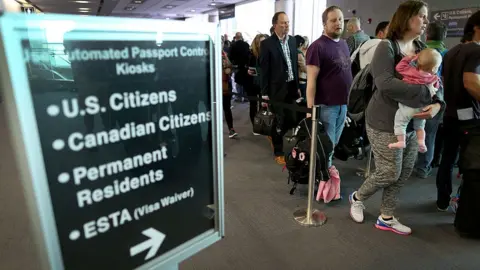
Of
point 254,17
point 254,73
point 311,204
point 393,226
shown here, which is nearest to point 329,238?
point 311,204

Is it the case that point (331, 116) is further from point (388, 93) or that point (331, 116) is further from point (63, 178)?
point (63, 178)

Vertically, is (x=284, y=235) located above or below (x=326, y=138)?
below

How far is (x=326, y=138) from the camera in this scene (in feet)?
8.62

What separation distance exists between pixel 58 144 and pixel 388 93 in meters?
1.87

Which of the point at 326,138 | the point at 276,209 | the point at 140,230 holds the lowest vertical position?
the point at 276,209

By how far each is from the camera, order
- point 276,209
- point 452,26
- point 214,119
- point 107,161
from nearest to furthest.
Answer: point 107,161
point 214,119
point 276,209
point 452,26

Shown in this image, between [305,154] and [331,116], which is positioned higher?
[331,116]

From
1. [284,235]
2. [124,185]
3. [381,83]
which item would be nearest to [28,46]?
[124,185]

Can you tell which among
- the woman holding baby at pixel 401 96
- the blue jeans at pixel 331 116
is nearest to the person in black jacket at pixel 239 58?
the blue jeans at pixel 331 116

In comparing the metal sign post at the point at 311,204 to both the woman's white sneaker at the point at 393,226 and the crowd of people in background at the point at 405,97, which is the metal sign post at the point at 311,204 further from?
the woman's white sneaker at the point at 393,226

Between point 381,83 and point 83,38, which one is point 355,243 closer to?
point 381,83

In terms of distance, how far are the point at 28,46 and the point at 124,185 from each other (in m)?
0.43

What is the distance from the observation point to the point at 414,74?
1.92 metres

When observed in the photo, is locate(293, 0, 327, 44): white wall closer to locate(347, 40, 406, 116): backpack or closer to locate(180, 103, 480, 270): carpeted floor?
locate(180, 103, 480, 270): carpeted floor
